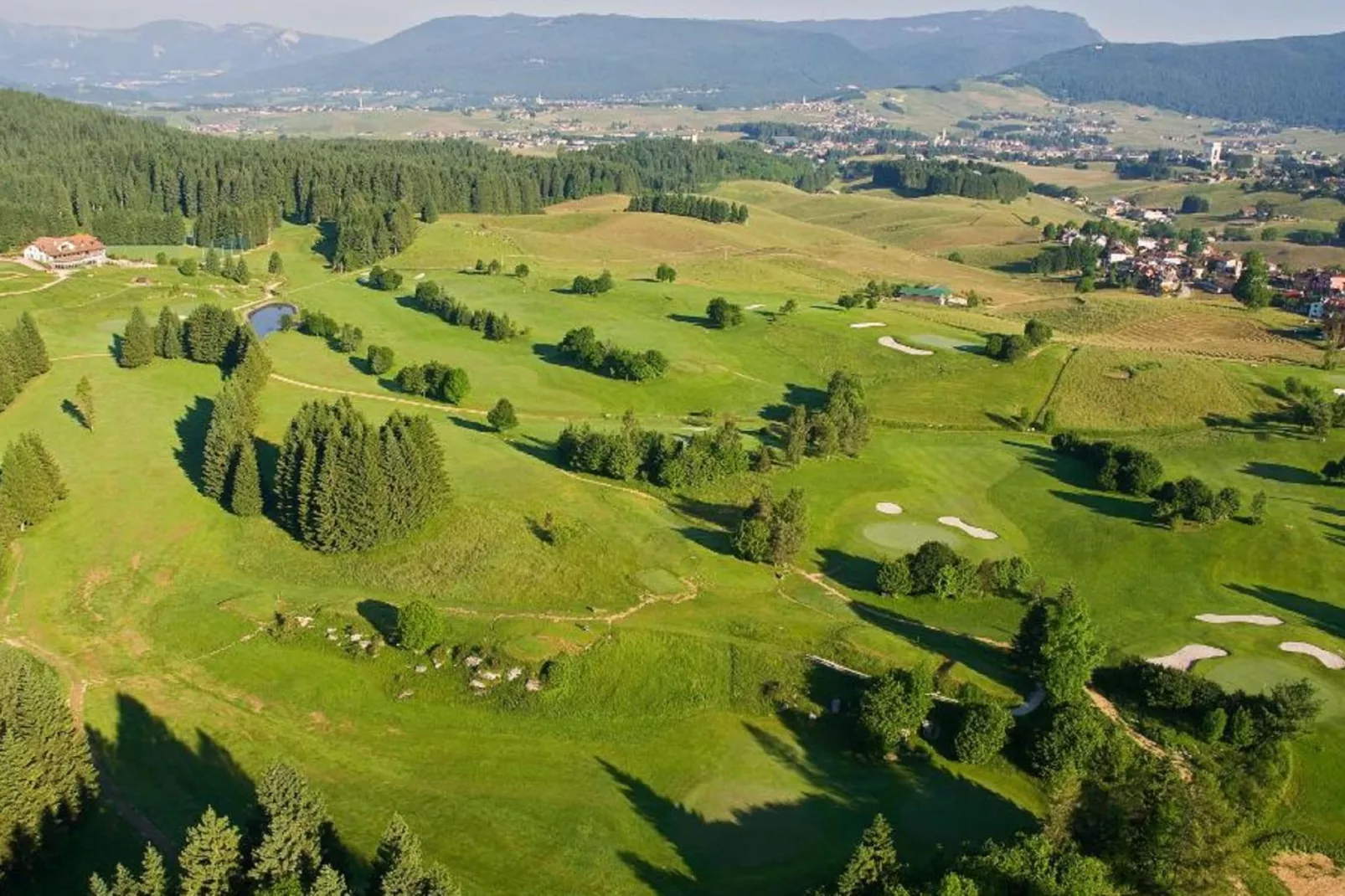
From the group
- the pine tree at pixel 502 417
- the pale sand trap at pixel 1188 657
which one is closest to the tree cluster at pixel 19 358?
the pine tree at pixel 502 417

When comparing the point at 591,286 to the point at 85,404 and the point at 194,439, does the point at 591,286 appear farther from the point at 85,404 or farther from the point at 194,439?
the point at 85,404

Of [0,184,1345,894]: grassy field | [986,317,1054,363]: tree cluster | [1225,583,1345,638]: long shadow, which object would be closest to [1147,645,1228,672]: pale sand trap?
[0,184,1345,894]: grassy field

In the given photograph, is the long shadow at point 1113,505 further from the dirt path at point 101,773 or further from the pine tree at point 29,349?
the pine tree at point 29,349

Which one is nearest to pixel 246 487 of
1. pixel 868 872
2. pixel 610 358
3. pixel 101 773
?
pixel 101 773

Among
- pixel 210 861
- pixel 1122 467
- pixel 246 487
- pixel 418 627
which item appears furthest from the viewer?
pixel 1122 467

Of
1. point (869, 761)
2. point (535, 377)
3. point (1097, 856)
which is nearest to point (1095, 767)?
point (1097, 856)

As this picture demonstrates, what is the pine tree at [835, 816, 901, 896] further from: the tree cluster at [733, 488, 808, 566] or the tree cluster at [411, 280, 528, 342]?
the tree cluster at [411, 280, 528, 342]
